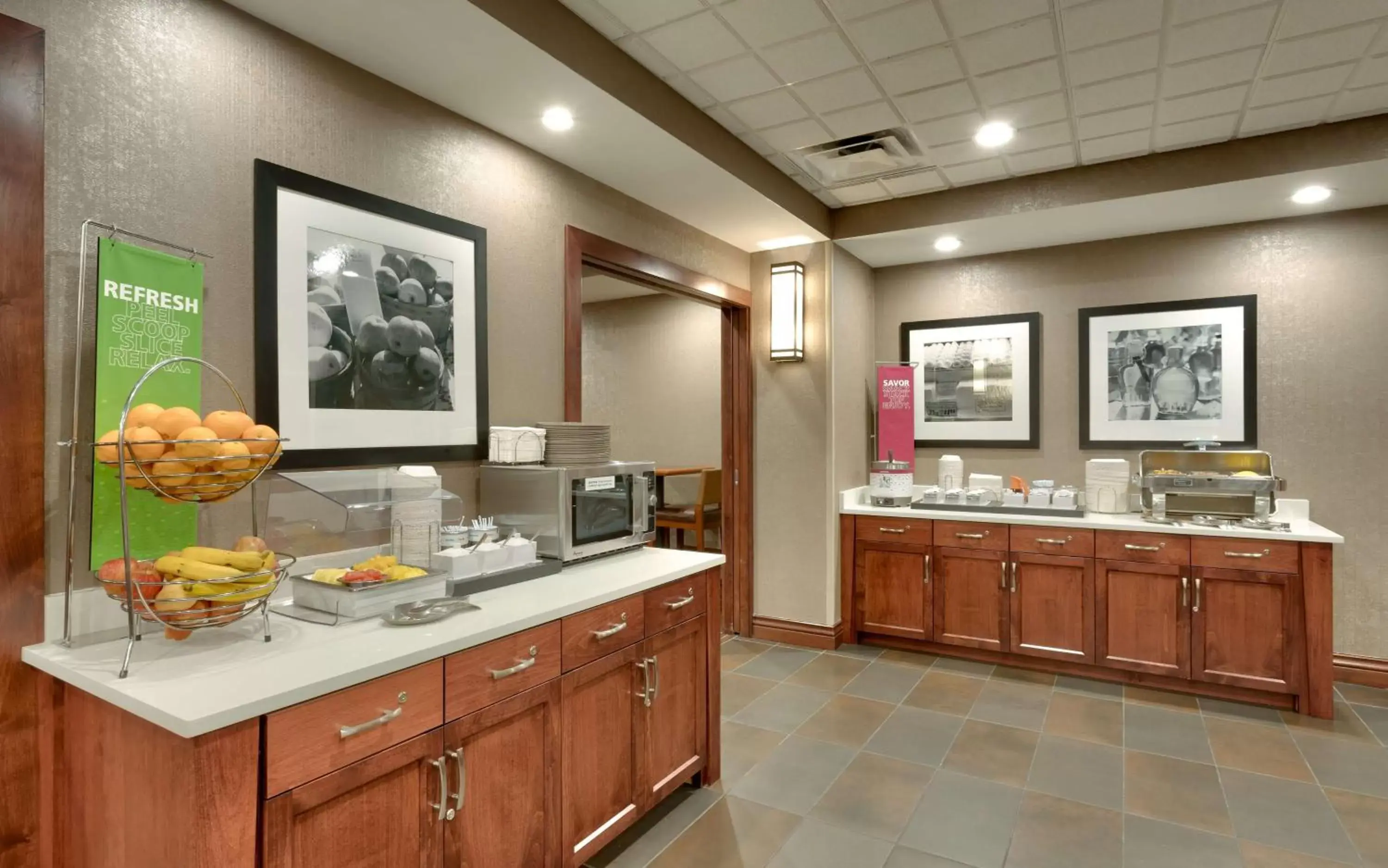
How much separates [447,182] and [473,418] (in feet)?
2.79

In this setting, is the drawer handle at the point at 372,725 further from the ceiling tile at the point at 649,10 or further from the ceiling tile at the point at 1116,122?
the ceiling tile at the point at 1116,122

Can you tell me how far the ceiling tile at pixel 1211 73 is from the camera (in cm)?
268

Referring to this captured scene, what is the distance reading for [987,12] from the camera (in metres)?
2.40

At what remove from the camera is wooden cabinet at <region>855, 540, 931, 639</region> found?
434 cm

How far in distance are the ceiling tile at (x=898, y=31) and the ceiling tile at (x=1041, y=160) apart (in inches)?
48.9

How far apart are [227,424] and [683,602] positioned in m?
1.48

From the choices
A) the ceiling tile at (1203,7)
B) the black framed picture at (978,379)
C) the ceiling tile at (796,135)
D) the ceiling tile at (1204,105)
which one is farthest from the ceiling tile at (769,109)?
the black framed picture at (978,379)

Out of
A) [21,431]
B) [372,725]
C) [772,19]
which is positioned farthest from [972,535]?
[21,431]

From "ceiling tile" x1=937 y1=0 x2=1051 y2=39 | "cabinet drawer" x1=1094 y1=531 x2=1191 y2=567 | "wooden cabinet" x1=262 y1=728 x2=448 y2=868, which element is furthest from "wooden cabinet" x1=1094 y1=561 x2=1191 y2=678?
"wooden cabinet" x1=262 y1=728 x2=448 y2=868

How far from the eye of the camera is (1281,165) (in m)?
3.32

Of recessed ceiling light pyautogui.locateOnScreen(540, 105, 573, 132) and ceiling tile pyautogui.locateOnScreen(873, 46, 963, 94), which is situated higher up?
ceiling tile pyautogui.locateOnScreen(873, 46, 963, 94)

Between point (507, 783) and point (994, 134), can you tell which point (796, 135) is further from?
point (507, 783)

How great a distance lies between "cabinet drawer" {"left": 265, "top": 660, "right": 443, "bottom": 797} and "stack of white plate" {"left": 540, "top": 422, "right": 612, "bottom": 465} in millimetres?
1086

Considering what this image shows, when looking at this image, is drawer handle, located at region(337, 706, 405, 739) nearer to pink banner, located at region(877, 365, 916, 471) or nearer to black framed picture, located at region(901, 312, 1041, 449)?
pink banner, located at region(877, 365, 916, 471)
